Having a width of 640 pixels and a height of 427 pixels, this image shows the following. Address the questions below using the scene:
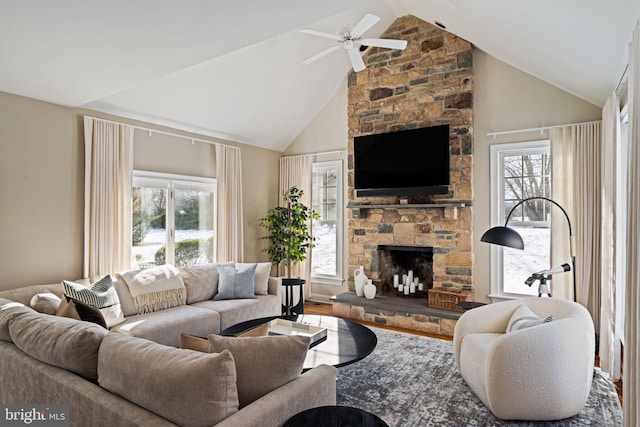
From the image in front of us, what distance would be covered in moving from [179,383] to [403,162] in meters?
4.17

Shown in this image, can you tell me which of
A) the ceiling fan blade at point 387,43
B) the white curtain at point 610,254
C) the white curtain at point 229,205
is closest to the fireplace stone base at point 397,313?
the white curtain at point 610,254

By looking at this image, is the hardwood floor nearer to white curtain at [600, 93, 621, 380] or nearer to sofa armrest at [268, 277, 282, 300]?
white curtain at [600, 93, 621, 380]

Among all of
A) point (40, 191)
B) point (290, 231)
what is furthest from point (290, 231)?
point (40, 191)

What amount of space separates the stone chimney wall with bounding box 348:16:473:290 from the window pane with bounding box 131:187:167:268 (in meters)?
2.57

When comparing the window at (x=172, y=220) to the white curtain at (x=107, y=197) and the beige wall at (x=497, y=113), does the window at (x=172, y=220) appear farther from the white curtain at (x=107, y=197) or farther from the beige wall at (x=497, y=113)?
the beige wall at (x=497, y=113)

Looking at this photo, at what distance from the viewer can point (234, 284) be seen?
4.47m

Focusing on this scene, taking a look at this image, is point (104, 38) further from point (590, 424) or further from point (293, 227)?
point (590, 424)

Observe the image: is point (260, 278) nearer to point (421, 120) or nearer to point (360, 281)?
point (360, 281)

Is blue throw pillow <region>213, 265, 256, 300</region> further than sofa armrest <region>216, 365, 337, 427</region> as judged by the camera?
Yes

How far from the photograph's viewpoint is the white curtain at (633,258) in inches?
68.9

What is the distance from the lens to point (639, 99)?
5.98 ft

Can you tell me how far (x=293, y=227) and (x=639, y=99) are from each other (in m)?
4.48

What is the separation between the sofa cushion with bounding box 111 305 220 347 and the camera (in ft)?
10.9

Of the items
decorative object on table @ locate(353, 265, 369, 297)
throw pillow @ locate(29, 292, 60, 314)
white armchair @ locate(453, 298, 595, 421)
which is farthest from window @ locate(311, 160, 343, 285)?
throw pillow @ locate(29, 292, 60, 314)
